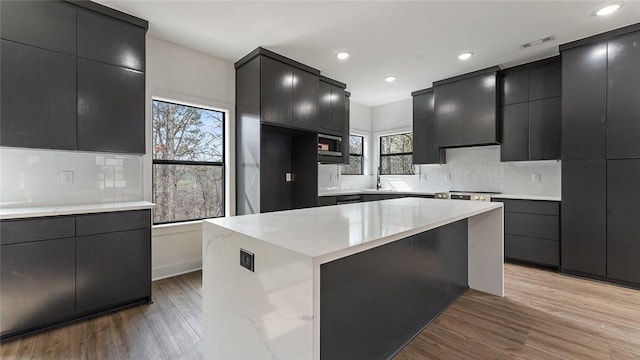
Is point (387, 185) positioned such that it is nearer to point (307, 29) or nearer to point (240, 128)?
point (240, 128)

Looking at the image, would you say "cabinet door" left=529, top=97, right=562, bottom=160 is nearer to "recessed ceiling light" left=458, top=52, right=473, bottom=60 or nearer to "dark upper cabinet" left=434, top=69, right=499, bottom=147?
"dark upper cabinet" left=434, top=69, right=499, bottom=147

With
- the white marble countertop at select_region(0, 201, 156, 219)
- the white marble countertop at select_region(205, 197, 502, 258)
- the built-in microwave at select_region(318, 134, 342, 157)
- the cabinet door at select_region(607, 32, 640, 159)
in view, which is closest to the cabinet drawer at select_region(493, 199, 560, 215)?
the cabinet door at select_region(607, 32, 640, 159)

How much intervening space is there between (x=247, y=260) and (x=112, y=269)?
1.88 m

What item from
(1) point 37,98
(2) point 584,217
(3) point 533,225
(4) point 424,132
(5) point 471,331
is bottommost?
(5) point 471,331

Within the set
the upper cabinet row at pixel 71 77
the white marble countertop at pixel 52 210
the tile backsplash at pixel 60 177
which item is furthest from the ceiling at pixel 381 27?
the white marble countertop at pixel 52 210

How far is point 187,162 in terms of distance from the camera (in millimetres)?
3404

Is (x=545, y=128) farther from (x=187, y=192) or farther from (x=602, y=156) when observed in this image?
(x=187, y=192)

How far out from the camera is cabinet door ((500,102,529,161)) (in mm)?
3795

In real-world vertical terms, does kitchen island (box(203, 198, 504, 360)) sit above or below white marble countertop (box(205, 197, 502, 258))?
below

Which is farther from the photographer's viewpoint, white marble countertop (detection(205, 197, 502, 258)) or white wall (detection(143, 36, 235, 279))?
white wall (detection(143, 36, 235, 279))

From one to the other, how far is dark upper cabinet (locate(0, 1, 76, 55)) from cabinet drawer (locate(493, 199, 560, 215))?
505 cm

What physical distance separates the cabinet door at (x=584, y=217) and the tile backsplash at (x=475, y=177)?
626mm

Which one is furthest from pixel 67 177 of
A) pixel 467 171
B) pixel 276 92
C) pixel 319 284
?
pixel 467 171

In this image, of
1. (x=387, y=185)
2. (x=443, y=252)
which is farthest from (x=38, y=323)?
(x=387, y=185)
